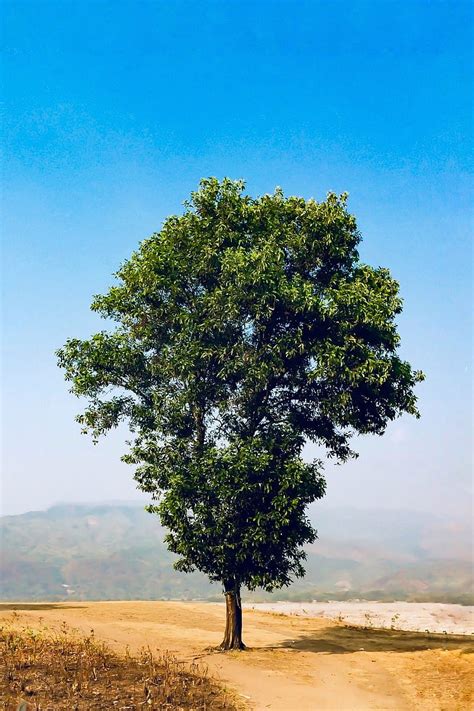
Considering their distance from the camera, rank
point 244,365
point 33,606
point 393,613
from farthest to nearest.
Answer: point 393,613
point 33,606
point 244,365

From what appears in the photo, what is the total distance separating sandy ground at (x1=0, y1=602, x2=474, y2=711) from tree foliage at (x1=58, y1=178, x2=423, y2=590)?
335cm

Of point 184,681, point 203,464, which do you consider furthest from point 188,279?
point 184,681

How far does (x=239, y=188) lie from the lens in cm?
2719

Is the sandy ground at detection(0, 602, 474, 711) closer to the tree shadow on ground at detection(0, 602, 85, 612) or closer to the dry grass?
the tree shadow on ground at detection(0, 602, 85, 612)

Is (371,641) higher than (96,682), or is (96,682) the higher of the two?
(371,641)

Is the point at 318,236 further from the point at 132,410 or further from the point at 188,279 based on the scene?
the point at 132,410

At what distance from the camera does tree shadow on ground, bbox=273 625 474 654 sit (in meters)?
26.7

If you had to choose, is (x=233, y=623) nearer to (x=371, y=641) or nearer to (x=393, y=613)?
(x=371, y=641)

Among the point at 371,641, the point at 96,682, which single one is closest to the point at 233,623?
the point at 371,641

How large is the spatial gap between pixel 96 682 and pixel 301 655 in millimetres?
9952

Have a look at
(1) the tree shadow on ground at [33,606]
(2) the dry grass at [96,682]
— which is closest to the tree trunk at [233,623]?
(2) the dry grass at [96,682]

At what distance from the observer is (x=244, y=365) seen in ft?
79.9

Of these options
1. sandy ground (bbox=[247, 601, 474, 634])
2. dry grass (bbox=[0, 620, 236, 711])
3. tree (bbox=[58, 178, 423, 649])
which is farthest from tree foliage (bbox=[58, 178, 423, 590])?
sandy ground (bbox=[247, 601, 474, 634])

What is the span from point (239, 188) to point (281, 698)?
19.2 metres
